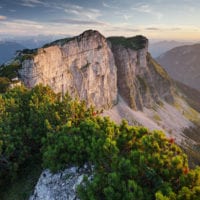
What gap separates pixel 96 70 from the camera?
5281 inches

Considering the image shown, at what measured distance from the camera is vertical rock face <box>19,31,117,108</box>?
8349cm

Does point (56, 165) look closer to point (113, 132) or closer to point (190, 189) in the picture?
point (113, 132)

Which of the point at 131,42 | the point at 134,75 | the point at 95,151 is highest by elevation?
the point at 95,151

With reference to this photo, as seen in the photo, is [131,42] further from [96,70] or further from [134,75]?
[96,70]

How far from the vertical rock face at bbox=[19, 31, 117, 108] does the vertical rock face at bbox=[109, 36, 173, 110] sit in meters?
10.7

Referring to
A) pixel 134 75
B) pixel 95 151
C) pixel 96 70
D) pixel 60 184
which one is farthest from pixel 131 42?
pixel 60 184

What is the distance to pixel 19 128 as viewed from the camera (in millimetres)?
32281

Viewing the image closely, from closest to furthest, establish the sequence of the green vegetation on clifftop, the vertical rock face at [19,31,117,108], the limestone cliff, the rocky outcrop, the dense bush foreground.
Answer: the dense bush foreground, the rocky outcrop, the vertical rock face at [19,31,117,108], the limestone cliff, the green vegetation on clifftop

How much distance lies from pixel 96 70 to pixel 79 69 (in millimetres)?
14489

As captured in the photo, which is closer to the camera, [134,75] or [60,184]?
[60,184]

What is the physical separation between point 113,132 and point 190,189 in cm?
909

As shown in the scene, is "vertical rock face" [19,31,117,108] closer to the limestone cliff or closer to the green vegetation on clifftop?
the limestone cliff

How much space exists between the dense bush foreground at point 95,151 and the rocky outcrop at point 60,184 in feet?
2.53

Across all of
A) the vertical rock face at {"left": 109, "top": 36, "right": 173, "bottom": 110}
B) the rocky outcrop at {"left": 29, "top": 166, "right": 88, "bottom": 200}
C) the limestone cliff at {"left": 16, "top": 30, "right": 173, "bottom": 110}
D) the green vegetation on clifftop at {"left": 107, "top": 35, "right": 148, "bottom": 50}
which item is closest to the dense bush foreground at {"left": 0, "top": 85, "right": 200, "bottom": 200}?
the rocky outcrop at {"left": 29, "top": 166, "right": 88, "bottom": 200}
